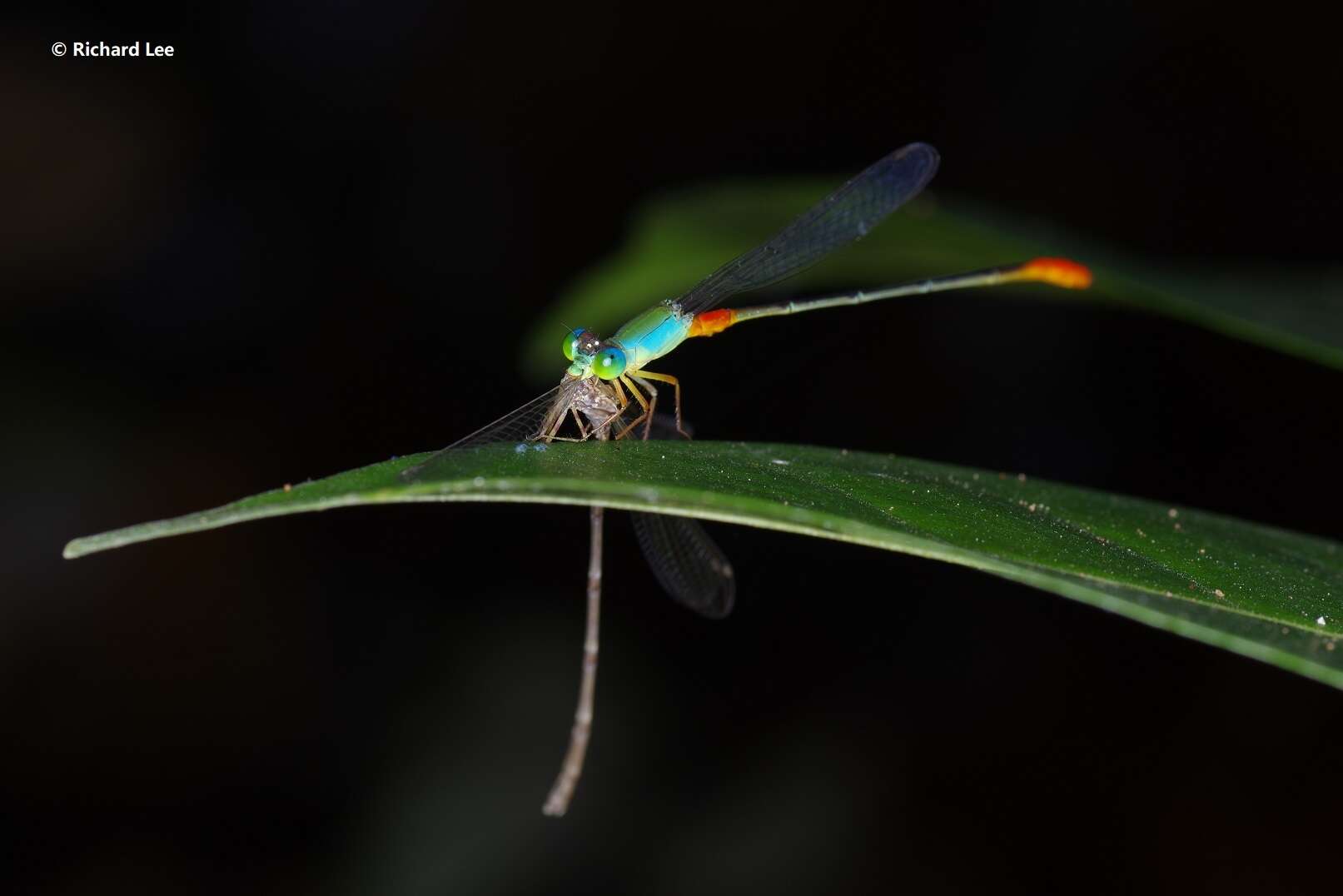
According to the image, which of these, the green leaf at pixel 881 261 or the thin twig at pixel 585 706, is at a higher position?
the green leaf at pixel 881 261

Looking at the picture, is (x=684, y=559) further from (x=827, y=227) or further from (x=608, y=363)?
(x=827, y=227)

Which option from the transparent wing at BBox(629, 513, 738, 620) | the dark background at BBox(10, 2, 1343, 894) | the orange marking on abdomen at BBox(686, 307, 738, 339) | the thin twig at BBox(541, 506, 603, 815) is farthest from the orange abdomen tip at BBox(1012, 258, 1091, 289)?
the dark background at BBox(10, 2, 1343, 894)

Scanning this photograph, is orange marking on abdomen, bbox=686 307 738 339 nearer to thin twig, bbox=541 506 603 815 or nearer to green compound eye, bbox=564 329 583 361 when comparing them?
green compound eye, bbox=564 329 583 361

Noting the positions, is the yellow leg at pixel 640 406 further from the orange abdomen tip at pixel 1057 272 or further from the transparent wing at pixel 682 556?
the orange abdomen tip at pixel 1057 272

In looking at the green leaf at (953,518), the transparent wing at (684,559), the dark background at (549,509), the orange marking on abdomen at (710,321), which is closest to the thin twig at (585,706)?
the transparent wing at (684,559)

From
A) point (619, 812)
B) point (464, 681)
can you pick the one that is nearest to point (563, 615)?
point (464, 681)

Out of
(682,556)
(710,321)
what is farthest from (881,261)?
(682,556)
